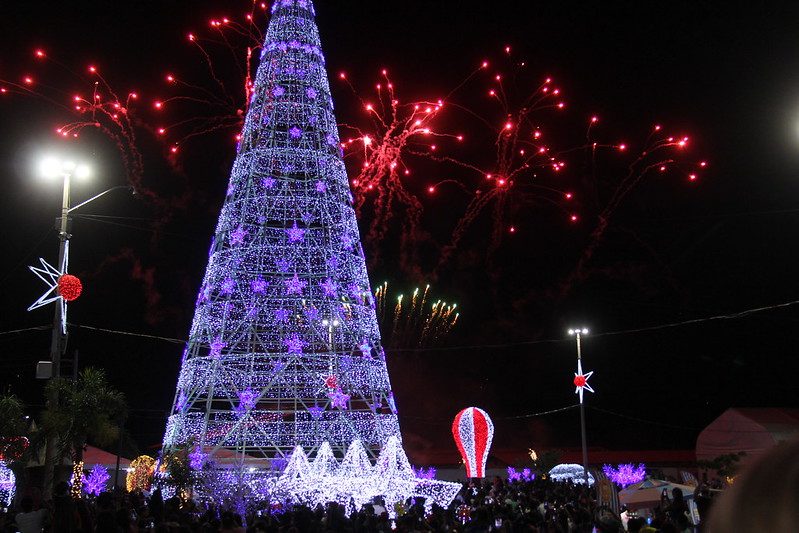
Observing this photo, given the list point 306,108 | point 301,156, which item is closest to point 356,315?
point 301,156

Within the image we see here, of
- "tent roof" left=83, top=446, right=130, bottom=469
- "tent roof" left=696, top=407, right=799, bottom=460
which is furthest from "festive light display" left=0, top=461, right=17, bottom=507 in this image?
"tent roof" left=696, top=407, right=799, bottom=460

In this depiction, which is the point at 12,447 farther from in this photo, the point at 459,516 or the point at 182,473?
the point at 459,516

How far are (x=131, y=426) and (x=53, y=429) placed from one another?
92.4 ft

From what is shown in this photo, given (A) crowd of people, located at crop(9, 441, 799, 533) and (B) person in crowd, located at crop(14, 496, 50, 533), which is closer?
(A) crowd of people, located at crop(9, 441, 799, 533)

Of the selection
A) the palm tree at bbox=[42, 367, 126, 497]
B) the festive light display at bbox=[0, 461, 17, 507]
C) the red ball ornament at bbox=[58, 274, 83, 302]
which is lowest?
the festive light display at bbox=[0, 461, 17, 507]

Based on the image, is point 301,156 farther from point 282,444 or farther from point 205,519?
point 205,519

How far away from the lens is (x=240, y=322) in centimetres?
2458

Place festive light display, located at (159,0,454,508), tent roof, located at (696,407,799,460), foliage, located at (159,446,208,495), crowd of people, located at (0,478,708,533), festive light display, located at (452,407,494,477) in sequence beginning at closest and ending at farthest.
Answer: crowd of people, located at (0,478,708,533), foliage, located at (159,446,208,495), festive light display, located at (159,0,454,508), festive light display, located at (452,407,494,477), tent roof, located at (696,407,799,460)

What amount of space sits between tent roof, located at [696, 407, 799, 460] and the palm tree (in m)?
36.4

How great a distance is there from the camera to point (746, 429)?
144ft

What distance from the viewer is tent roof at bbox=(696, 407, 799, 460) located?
142 feet

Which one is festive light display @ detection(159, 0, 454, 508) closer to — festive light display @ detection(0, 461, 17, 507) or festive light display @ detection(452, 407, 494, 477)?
festive light display @ detection(0, 461, 17, 507)

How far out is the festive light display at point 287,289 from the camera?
24.5m

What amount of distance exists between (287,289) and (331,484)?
7114 millimetres
